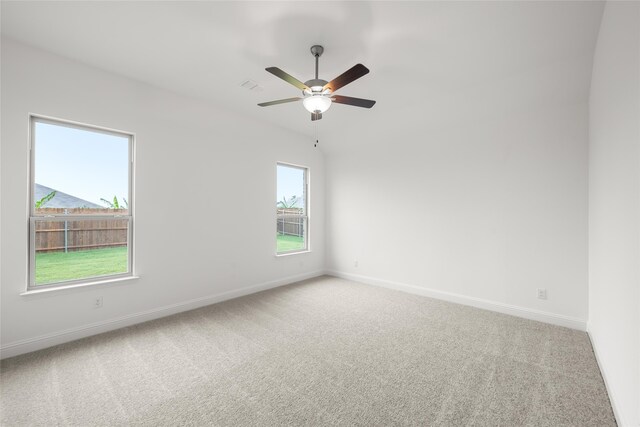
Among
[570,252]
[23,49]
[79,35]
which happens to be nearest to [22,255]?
[23,49]

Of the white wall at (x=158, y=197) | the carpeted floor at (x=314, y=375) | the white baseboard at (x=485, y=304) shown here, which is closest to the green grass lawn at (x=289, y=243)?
the white wall at (x=158, y=197)

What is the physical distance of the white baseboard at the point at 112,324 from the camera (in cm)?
242

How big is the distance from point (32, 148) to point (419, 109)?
438 centimetres

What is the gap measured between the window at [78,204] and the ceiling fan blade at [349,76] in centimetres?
252

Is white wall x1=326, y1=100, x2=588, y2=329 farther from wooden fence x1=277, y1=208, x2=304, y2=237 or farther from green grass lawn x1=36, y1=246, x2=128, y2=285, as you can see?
green grass lawn x1=36, y1=246, x2=128, y2=285

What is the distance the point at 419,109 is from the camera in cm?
373

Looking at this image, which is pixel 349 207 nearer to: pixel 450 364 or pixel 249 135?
pixel 249 135

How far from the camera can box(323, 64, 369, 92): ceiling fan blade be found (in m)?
1.97

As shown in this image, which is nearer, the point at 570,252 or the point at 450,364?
the point at 450,364

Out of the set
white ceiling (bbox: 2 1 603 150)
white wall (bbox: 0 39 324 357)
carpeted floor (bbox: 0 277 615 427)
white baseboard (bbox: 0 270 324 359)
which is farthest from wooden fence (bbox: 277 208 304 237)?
white ceiling (bbox: 2 1 603 150)

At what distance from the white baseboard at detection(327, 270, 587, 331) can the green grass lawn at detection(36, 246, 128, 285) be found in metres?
3.65

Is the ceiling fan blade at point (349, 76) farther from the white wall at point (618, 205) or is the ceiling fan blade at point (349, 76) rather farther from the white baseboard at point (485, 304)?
the white baseboard at point (485, 304)

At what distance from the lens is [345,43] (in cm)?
→ 236

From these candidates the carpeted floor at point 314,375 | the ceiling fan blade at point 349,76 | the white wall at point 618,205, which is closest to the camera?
the white wall at point 618,205
